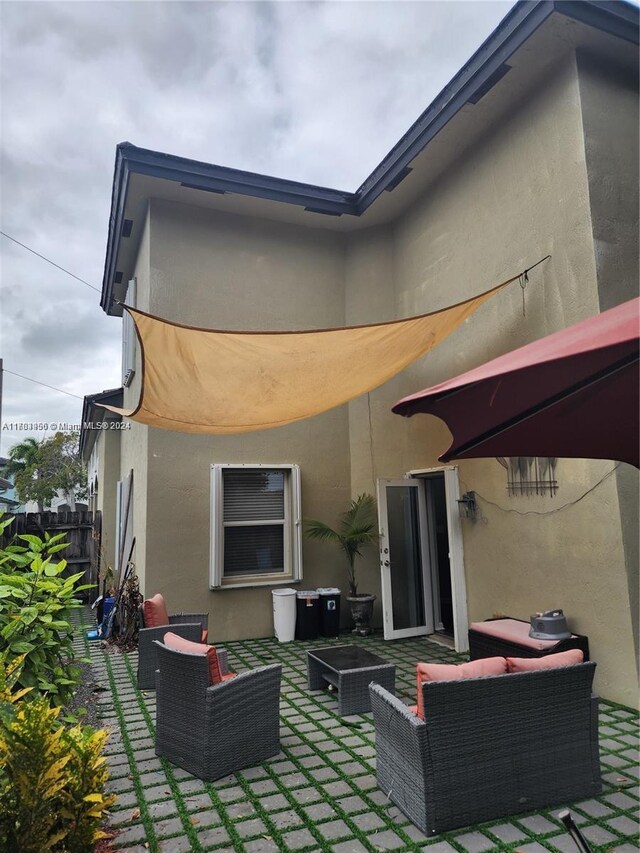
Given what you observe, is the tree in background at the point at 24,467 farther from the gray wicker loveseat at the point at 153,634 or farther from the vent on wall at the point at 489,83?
the vent on wall at the point at 489,83

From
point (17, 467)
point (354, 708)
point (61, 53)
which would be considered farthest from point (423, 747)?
point (17, 467)

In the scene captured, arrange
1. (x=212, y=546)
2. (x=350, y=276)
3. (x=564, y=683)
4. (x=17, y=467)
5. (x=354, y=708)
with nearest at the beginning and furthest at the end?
(x=564, y=683), (x=354, y=708), (x=212, y=546), (x=350, y=276), (x=17, y=467)

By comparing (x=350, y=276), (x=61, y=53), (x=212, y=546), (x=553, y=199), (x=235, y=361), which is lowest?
(x=212, y=546)

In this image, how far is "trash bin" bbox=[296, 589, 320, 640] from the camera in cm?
723

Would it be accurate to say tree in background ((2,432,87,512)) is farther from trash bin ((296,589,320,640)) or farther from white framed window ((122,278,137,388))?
trash bin ((296,589,320,640))

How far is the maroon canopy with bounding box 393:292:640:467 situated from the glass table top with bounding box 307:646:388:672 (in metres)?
2.87

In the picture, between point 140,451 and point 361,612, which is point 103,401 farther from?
point 361,612

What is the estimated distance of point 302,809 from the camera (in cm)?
304

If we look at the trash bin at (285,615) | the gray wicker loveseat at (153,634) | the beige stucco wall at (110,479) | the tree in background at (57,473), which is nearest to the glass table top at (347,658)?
the gray wicker loveseat at (153,634)

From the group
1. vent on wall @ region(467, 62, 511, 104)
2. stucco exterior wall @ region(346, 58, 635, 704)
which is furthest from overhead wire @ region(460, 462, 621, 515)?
vent on wall @ region(467, 62, 511, 104)

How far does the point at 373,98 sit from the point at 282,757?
A: 6.77 metres

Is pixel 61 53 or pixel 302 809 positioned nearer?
pixel 302 809

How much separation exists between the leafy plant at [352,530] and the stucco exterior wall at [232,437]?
0.70 feet

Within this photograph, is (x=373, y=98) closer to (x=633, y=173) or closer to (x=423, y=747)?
(x=633, y=173)
